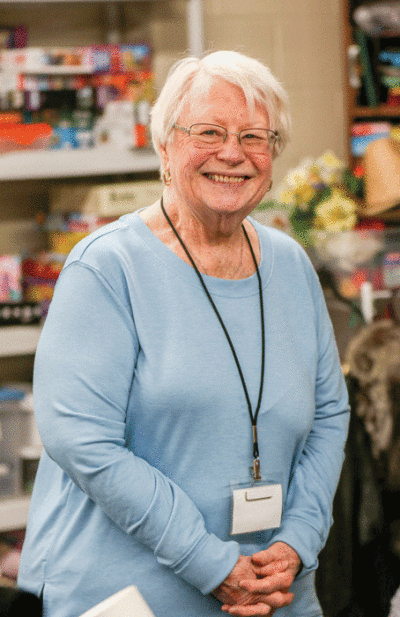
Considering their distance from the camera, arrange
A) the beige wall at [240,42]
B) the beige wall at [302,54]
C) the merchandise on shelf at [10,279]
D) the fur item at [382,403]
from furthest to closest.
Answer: the beige wall at [302,54]
the beige wall at [240,42]
the merchandise on shelf at [10,279]
the fur item at [382,403]

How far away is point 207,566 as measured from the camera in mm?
1149

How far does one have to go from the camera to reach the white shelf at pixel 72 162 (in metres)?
2.21

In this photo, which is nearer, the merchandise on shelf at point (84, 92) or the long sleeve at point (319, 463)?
the long sleeve at point (319, 463)

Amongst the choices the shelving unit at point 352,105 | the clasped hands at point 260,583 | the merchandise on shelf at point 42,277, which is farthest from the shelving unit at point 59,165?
the clasped hands at point 260,583

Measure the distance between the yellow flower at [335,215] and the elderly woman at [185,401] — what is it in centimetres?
115

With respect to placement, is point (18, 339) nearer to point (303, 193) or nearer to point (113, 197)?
point (113, 197)

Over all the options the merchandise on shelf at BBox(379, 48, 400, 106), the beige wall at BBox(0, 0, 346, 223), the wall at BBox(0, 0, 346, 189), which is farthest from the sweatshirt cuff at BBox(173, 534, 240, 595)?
the merchandise on shelf at BBox(379, 48, 400, 106)

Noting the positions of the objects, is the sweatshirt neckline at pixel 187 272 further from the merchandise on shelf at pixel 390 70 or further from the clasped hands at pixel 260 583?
the merchandise on shelf at pixel 390 70

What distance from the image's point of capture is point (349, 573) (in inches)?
73.9

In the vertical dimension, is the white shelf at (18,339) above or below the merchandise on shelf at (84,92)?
below

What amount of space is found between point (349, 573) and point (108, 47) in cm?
174

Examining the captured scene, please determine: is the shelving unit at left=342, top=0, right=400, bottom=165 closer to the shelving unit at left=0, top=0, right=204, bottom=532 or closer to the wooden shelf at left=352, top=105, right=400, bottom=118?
the wooden shelf at left=352, top=105, right=400, bottom=118

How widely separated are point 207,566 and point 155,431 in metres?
0.23

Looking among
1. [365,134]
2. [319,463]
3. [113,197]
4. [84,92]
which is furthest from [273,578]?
[365,134]
